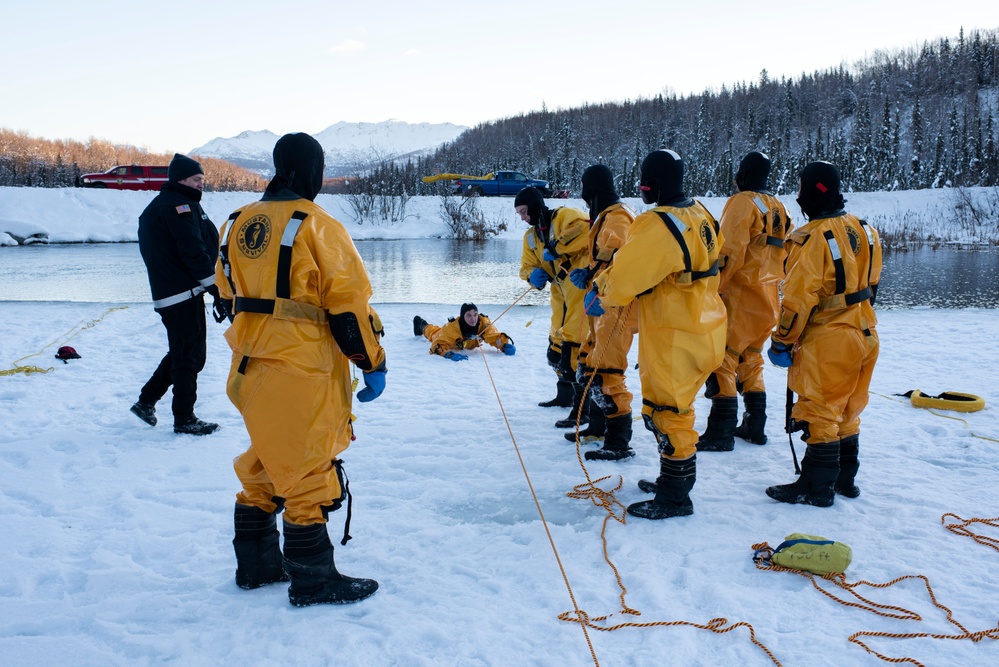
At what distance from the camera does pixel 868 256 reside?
12.4ft

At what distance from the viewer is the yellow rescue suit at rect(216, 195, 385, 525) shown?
264 cm

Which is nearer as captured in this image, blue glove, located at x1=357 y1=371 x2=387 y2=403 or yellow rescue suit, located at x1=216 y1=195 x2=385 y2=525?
yellow rescue suit, located at x1=216 y1=195 x2=385 y2=525

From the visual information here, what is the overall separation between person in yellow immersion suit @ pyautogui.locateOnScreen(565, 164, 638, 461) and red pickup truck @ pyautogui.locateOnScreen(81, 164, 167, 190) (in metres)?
34.4

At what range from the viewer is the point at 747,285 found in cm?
480

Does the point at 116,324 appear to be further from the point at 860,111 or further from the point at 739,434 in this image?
the point at 860,111

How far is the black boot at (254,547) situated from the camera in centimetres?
291

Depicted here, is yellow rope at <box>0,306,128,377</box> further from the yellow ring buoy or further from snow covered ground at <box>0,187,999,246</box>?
snow covered ground at <box>0,187,999,246</box>

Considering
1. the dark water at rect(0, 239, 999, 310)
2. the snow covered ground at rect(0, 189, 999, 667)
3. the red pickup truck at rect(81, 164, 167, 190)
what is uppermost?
the red pickup truck at rect(81, 164, 167, 190)

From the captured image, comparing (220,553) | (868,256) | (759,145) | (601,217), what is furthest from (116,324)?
(759,145)

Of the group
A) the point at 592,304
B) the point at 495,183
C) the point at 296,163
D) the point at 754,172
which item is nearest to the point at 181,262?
the point at 296,163

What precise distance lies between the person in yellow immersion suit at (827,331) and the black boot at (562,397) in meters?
2.35

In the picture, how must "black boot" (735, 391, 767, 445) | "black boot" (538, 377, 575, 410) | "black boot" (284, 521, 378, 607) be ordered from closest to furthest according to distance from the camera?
"black boot" (284, 521, 378, 607) → "black boot" (735, 391, 767, 445) → "black boot" (538, 377, 575, 410)

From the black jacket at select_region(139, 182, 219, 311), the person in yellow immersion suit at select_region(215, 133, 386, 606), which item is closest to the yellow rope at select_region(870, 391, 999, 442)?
the person in yellow immersion suit at select_region(215, 133, 386, 606)

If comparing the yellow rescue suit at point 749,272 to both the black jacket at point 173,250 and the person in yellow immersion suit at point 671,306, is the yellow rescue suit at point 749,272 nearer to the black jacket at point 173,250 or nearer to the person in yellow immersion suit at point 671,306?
the person in yellow immersion suit at point 671,306
